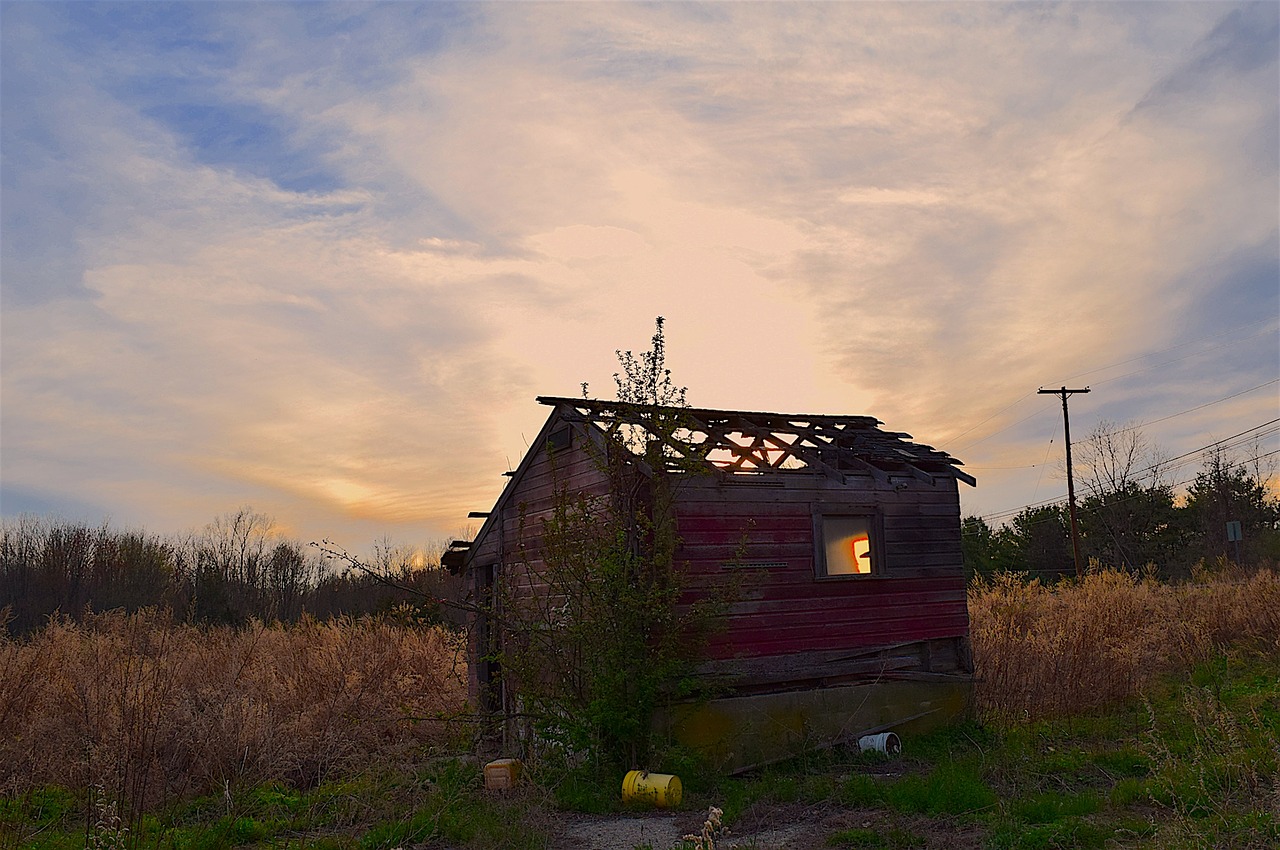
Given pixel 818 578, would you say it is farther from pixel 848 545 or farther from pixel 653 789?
pixel 653 789

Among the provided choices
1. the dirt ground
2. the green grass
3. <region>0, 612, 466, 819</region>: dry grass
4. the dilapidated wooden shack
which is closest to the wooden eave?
the dilapidated wooden shack

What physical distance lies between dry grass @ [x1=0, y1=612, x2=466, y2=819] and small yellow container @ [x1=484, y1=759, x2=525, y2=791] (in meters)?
1.42

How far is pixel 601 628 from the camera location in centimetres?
1061

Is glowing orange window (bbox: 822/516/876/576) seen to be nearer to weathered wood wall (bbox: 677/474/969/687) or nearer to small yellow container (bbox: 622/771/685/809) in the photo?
weathered wood wall (bbox: 677/474/969/687)

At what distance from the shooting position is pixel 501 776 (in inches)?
422

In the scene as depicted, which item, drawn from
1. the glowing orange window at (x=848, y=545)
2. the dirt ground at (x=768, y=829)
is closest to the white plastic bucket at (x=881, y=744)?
the glowing orange window at (x=848, y=545)

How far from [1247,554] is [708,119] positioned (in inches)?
1493

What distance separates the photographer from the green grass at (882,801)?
7.82 m

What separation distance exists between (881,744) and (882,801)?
291cm

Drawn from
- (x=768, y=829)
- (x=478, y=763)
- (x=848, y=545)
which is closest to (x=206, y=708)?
(x=478, y=763)

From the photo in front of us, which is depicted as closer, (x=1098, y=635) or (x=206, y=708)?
(x=206, y=708)

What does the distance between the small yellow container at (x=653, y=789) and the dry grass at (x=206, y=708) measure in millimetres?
3177

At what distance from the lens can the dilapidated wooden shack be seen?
11.7m

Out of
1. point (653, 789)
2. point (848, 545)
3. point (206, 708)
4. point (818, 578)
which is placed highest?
point (848, 545)
